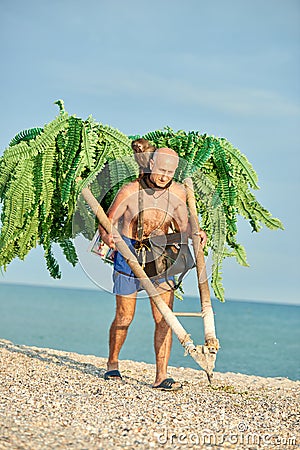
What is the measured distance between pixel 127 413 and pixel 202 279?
205 centimetres

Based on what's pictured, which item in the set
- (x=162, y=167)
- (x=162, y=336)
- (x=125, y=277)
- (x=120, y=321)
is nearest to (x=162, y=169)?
(x=162, y=167)

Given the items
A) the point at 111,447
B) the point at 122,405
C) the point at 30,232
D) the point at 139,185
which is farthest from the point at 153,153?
the point at 111,447

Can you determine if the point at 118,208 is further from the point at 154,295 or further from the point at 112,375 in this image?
the point at 112,375

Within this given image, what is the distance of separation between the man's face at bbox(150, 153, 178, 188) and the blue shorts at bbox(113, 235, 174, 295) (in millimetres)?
762

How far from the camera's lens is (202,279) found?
8219 mm

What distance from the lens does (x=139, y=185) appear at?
324 inches

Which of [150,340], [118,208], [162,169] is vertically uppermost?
[162,169]

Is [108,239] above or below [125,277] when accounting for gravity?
above

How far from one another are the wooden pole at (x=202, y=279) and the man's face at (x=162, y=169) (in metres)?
0.49

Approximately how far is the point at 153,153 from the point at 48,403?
→ 3.07 meters

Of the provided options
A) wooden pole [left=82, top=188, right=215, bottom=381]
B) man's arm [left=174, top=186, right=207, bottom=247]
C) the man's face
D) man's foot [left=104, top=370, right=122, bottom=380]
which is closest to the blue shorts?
wooden pole [left=82, top=188, right=215, bottom=381]

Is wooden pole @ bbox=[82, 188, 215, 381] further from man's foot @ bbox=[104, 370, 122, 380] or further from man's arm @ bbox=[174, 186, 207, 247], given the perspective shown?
man's foot @ bbox=[104, 370, 122, 380]

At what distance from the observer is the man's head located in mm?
8062

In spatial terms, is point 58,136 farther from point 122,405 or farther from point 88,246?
point 122,405
